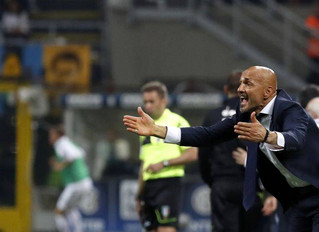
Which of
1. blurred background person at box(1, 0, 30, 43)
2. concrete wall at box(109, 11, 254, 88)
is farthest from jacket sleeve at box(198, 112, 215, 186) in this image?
blurred background person at box(1, 0, 30, 43)

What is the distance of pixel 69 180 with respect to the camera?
53.3 feet

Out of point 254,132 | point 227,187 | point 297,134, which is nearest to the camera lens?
point 254,132

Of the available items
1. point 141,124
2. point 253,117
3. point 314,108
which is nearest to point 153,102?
point 314,108

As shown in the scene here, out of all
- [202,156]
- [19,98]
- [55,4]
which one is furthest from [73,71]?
[202,156]

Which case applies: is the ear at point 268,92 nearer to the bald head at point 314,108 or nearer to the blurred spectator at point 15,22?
the bald head at point 314,108

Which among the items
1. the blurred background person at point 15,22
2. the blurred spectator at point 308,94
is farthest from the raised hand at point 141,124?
the blurred background person at point 15,22

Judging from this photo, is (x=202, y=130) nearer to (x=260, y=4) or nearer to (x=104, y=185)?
(x=104, y=185)

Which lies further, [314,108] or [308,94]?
[308,94]

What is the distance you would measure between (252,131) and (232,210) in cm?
356

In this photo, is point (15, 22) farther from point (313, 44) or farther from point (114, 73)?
point (313, 44)

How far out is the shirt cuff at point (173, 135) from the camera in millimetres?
7094

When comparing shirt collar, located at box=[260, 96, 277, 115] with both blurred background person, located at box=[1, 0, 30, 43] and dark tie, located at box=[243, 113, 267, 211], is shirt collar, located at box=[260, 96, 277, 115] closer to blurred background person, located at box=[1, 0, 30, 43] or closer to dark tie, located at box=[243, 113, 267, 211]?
dark tie, located at box=[243, 113, 267, 211]

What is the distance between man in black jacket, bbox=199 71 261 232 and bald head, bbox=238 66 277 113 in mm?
2795

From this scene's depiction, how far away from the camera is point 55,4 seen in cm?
2081
